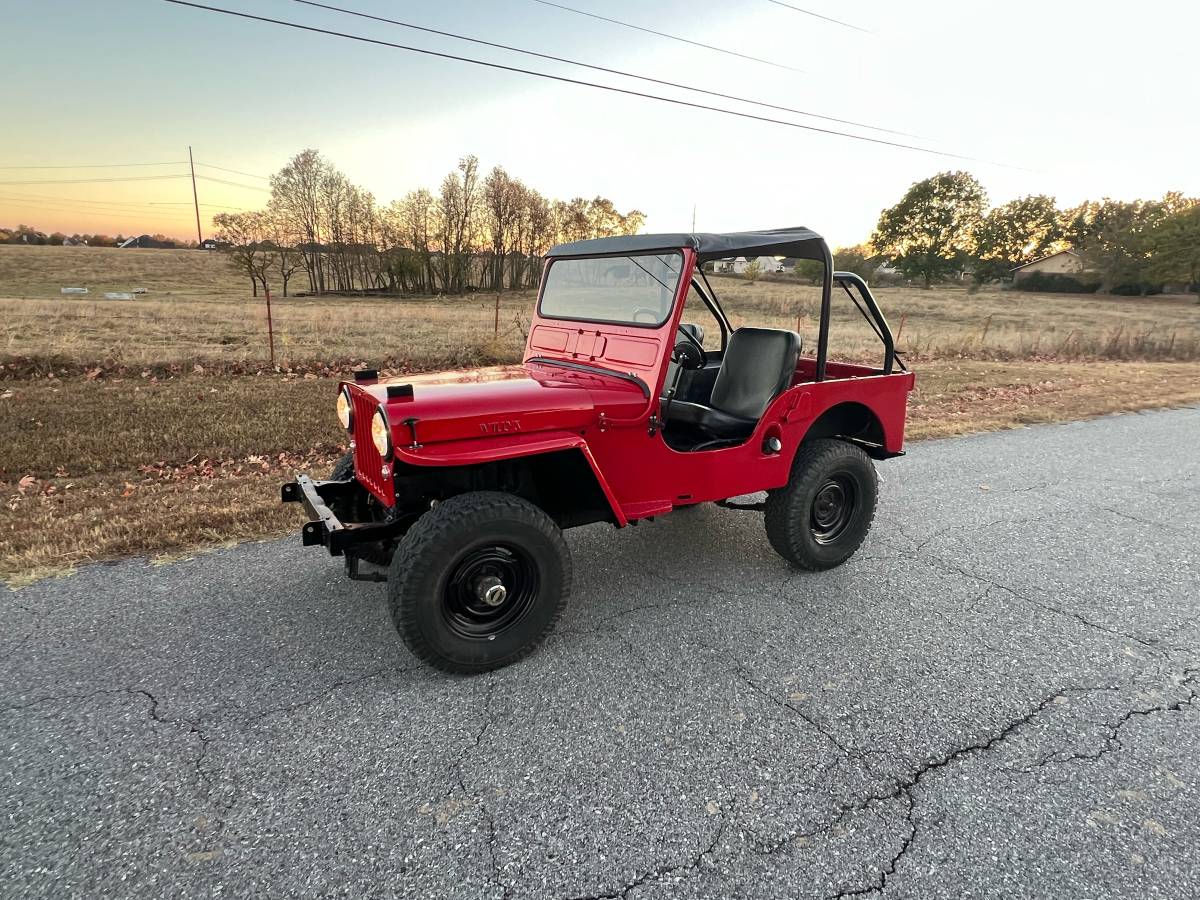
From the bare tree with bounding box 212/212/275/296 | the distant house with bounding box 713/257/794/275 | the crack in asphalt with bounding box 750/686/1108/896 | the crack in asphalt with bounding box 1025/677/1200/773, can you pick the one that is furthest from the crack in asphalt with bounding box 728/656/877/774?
the bare tree with bounding box 212/212/275/296

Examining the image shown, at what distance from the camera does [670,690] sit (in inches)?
106

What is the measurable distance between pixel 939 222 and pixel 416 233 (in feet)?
154

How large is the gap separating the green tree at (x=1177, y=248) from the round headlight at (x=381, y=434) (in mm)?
61824

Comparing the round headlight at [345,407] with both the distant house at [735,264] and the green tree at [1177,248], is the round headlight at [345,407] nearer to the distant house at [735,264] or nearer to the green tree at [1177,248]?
the distant house at [735,264]

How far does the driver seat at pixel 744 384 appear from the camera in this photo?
12.1 feet

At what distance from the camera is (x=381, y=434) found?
2570 millimetres

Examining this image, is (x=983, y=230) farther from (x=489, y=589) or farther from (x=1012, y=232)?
(x=489, y=589)

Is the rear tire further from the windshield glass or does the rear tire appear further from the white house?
the windshield glass

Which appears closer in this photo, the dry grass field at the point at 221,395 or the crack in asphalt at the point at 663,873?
the crack in asphalt at the point at 663,873

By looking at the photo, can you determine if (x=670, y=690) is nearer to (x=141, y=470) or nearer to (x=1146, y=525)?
(x=1146, y=525)

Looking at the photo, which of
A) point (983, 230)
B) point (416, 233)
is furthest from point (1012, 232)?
point (416, 233)

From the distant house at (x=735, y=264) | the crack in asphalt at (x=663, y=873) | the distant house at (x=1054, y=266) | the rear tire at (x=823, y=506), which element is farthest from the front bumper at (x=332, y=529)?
the distant house at (x=1054, y=266)

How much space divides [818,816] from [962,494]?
412cm

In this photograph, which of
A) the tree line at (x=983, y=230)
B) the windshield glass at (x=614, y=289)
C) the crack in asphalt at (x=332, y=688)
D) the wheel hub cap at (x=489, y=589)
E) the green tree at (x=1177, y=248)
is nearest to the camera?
the crack in asphalt at (x=332, y=688)
